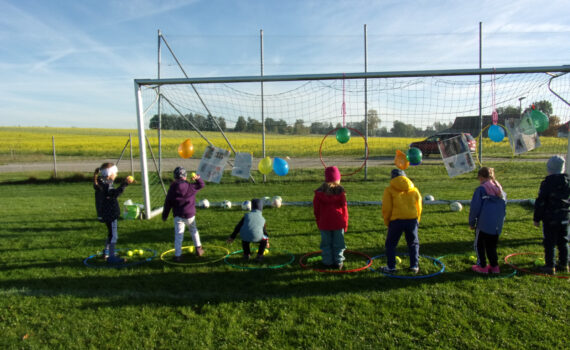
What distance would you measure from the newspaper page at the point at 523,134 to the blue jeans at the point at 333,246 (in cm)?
492

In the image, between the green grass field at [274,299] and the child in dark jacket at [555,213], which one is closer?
the green grass field at [274,299]

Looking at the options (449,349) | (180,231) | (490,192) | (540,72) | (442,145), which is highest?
(540,72)

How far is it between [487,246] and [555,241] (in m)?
1.11

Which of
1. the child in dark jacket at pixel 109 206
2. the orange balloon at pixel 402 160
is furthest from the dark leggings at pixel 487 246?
the child in dark jacket at pixel 109 206

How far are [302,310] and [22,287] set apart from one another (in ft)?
13.9

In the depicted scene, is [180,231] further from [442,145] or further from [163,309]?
[442,145]

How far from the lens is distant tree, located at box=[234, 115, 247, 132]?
12201 millimetres

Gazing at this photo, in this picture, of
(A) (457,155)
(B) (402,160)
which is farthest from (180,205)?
(A) (457,155)

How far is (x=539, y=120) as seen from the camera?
25.0 feet

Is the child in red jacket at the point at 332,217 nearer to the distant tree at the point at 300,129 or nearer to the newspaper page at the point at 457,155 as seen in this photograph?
the newspaper page at the point at 457,155

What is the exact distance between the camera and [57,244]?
24.3ft

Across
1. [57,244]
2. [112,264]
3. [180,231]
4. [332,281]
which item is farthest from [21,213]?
[332,281]

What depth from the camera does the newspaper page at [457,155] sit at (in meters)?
7.74

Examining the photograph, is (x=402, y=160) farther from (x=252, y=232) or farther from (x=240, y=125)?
(x=240, y=125)
